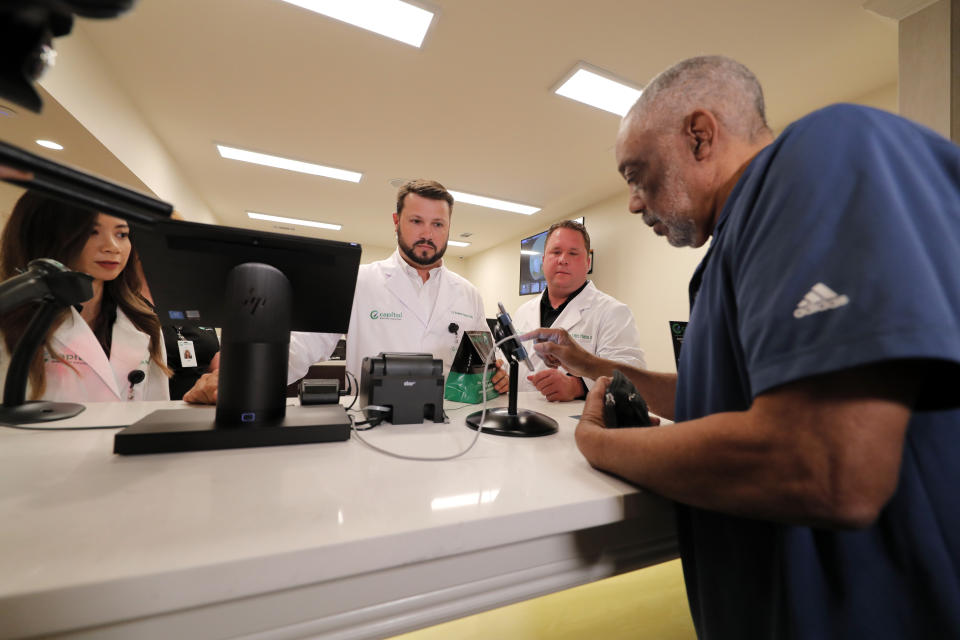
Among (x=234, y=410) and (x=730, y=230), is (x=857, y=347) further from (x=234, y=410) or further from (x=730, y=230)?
(x=234, y=410)

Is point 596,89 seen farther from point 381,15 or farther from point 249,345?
point 249,345

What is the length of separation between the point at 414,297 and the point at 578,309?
49.3 inches

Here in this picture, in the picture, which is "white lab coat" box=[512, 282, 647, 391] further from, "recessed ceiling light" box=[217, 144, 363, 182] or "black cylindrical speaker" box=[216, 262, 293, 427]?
"recessed ceiling light" box=[217, 144, 363, 182]

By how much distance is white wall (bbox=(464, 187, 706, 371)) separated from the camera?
4246 millimetres

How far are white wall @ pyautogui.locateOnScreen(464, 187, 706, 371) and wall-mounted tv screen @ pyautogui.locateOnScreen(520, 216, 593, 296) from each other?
0.61 m

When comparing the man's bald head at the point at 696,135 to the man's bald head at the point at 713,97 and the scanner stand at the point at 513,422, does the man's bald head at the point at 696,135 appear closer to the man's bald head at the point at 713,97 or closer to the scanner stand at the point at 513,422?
the man's bald head at the point at 713,97

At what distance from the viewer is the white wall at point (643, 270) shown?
13.9ft

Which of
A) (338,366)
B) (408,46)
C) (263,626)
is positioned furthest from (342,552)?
(338,366)

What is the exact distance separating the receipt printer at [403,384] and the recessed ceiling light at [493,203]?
447cm

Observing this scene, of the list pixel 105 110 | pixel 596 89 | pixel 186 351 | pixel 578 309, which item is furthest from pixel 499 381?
pixel 105 110

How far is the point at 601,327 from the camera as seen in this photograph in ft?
8.13

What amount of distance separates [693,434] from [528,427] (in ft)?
1.54

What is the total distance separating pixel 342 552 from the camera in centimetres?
42

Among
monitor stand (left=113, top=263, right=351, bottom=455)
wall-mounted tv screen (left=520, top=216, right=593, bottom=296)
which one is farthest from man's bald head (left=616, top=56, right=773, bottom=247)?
wall-mounted tv screen (left=520, top=216, right=593, bottom=296)
